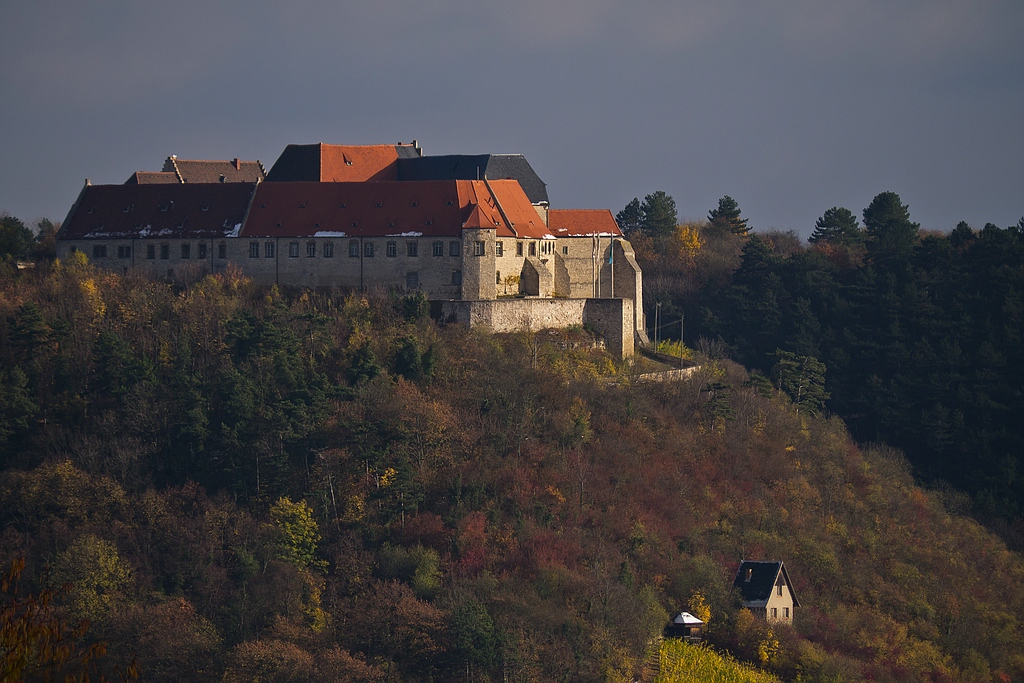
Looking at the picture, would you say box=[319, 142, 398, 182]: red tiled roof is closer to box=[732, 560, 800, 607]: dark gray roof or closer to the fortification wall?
the fortification wall

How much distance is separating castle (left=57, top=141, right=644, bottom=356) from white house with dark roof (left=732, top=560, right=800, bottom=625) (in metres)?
15.6

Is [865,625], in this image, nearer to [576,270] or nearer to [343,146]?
[576,270]

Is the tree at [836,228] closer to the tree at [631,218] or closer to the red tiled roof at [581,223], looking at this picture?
the tree at [631,218]

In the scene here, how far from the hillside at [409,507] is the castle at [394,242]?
189 centimetres

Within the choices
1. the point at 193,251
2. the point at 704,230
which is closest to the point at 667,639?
the point at 193,251

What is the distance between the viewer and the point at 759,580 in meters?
57.2

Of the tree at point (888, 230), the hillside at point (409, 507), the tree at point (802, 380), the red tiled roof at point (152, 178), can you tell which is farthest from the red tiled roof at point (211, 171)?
the tree at point (888, 230)

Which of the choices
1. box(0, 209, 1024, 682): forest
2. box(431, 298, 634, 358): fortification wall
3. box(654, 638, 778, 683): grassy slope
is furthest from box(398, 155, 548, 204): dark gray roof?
box(654, 638, 778, 683): grassy slope

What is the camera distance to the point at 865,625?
58094 mm

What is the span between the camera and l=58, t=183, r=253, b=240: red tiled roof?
69812 millimetres

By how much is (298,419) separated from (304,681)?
13193mm

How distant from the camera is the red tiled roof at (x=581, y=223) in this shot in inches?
2906

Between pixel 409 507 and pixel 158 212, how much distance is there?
22.4m

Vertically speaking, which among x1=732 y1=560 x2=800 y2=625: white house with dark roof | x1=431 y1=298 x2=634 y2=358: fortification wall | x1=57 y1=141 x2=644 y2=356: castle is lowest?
x1=732 y1=560 x2=800 y2=625: white house with dark roof
